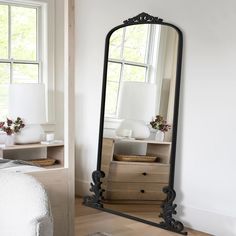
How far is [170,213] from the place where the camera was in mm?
3244

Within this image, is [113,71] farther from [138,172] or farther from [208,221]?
[208,221]

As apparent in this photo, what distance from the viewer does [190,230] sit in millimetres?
3234

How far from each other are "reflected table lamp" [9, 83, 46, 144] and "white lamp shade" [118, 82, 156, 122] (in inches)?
30.0

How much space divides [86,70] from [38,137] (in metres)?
1.03

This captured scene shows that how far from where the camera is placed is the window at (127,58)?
3.55 metres

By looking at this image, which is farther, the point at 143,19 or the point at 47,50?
the point at 47,50

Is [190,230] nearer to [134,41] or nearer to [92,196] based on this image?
[92,196]

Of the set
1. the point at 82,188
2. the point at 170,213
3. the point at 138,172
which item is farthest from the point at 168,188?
the point at 82,188

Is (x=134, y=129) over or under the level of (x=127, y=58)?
under

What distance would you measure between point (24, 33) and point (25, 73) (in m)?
0.41

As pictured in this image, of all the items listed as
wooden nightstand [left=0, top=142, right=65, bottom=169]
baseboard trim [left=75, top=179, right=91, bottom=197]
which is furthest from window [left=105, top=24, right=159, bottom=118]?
baseboard trim [left=75, top=179, right=91, bottom=197]

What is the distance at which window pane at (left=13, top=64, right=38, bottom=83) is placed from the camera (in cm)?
407

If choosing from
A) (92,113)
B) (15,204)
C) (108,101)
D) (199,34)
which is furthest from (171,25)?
(15,204)

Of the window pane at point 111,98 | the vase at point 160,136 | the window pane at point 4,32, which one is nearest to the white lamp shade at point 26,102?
the window pane at point 4,32
